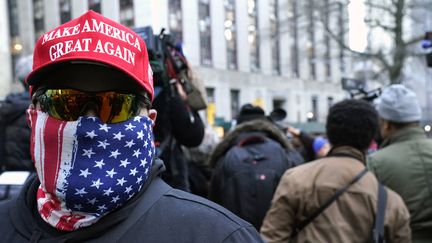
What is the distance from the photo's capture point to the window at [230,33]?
29.6m

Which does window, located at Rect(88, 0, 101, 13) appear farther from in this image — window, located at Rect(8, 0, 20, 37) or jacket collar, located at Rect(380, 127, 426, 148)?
jacket collar, located at Rect(380, 127, 426, 148)

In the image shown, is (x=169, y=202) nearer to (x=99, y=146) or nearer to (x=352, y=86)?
(x=99, y=146)

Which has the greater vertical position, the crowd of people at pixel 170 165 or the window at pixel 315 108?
the crowd of people at pixel 170 165

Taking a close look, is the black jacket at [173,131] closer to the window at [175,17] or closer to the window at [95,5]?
the window at [175,17]

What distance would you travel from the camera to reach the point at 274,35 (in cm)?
3164

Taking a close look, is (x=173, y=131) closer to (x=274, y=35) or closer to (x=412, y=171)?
(x=412, y=171)

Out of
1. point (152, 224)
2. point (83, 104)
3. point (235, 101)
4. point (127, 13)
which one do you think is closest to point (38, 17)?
point (127, 13)

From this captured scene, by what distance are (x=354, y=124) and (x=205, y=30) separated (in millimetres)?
26793

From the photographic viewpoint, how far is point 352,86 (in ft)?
19.7

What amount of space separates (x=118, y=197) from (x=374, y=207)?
5.91 feet

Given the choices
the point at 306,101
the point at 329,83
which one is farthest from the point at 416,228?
the point at 329,83

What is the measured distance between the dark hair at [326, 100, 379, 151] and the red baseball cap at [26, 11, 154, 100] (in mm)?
1771

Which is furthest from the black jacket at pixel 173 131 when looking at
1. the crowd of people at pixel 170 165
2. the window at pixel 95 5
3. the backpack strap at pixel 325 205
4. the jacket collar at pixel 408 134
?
the window at pixel 95 5

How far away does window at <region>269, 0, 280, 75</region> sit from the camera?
1281 inches
